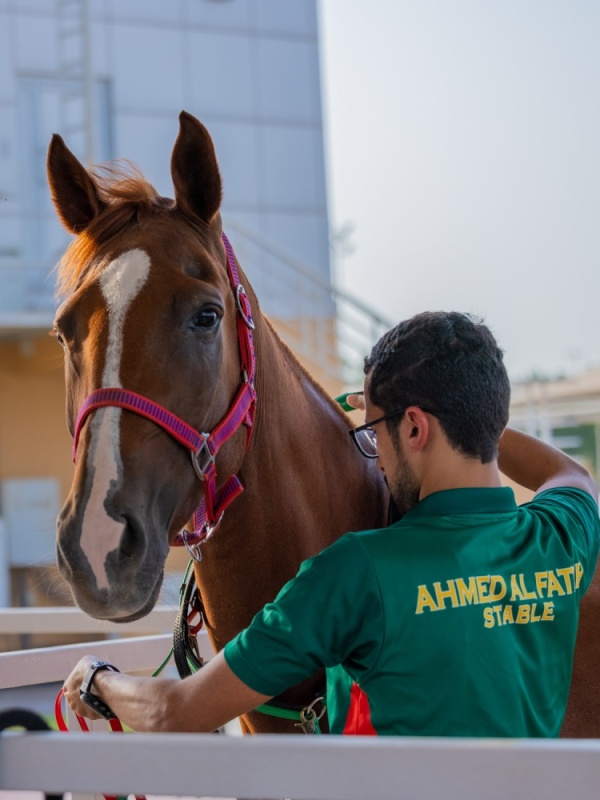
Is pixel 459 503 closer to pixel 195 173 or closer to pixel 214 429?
pixel 214 429

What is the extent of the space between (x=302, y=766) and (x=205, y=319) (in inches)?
30.4

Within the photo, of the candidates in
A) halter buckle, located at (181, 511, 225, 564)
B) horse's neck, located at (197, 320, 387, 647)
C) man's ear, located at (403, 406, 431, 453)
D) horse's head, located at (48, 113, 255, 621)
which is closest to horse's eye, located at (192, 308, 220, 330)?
horse's head, located at (48, 113, 255, 621)

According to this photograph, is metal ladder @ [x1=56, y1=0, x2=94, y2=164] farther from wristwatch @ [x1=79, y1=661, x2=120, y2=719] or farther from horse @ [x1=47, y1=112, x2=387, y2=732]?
wristwatch @ [x1=79, y1=661, x2=120, y2=719]

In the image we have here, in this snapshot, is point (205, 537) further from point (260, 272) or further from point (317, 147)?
point (317, 147)

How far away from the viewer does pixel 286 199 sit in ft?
35.0

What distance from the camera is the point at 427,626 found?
113 cm

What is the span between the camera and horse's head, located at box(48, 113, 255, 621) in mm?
1301

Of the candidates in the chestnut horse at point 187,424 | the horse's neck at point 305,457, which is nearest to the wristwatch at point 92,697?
the chestnut horse at point 187,424

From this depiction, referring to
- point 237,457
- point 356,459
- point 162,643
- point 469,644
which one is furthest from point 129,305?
point 162,643

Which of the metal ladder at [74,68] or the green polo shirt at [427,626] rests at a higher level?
the metal ladder at [74,68]

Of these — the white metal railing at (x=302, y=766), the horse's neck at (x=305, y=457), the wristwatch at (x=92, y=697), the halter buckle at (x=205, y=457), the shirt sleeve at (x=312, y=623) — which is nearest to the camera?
the white metal railing at (x=302, y=766)

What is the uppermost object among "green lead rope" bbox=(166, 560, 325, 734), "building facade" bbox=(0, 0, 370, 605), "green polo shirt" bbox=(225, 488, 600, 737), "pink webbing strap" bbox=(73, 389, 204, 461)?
"building facade" bbox=(0, 0, 370, 605)

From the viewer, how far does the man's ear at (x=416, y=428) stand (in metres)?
1.24

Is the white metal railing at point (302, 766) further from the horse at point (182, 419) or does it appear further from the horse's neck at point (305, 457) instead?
the horse's neck at point (305, 457)
